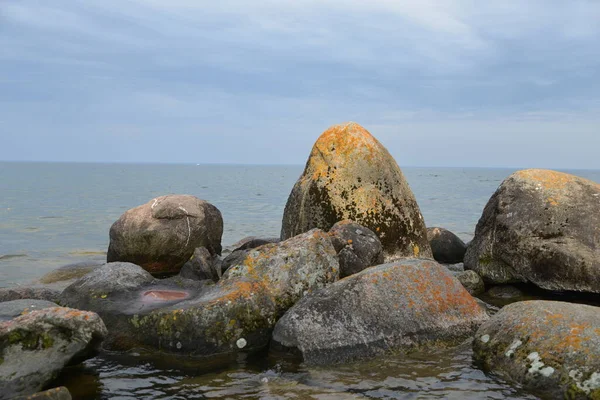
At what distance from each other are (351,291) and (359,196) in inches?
196

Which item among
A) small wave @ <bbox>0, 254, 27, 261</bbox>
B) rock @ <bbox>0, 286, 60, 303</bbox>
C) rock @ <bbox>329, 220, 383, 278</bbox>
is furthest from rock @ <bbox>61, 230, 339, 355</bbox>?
small wave @ <bbox>0, 254, 27, 261</bbox>

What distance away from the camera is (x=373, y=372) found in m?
7.54

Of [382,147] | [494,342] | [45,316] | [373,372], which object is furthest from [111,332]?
[382,147]

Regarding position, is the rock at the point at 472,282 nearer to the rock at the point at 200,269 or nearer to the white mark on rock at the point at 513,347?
the white mark on rock at the point at 513,347

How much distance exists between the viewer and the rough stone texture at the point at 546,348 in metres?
6.66

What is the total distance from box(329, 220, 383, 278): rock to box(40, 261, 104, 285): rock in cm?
702

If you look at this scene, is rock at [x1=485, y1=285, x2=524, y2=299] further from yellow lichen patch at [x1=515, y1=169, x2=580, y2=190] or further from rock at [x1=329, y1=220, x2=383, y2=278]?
rock at [x1=329, y1=220, x2=383, y2=278]

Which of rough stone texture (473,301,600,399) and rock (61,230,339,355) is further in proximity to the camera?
rock (61,230,339,355)

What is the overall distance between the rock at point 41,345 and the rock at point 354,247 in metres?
4.97

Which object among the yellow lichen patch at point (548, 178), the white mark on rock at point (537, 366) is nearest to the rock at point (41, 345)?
the white mark on rock at point (537, 366)

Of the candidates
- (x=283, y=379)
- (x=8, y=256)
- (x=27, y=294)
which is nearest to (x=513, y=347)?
(x=283, y=379)

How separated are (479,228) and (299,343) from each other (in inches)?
273

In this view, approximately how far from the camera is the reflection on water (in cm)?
694

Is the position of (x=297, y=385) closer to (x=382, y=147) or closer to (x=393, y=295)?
(x=393, y=295)
